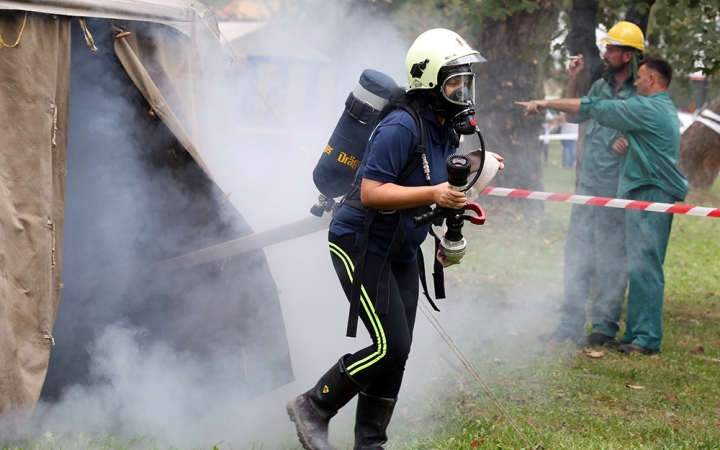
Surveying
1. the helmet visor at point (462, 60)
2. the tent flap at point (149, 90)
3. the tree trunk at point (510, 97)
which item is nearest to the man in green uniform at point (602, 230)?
the helmet visor at point (462, 60)

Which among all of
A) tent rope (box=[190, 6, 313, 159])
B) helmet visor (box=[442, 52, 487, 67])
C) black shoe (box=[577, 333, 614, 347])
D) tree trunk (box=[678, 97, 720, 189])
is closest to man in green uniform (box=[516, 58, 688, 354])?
black shoe (box=[577, 333, 614, 347])

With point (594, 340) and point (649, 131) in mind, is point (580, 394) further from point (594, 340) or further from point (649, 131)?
point (649, 131)

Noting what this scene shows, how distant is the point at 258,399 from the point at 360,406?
4.29 ft

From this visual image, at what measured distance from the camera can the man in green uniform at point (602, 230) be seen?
596 cm

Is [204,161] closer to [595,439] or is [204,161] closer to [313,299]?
[313,299]

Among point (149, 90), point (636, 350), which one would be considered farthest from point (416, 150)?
point (636, 350)

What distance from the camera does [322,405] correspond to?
3.43 m

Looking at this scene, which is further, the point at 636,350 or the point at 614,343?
the point at 614,343

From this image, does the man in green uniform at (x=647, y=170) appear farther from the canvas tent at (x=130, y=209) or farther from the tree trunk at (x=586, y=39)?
the canvas tent at (x=130, y=209)

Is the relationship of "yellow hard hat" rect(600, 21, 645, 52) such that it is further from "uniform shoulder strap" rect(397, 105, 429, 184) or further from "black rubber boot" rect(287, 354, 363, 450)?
"black rubber boot" rect(287, 354, 363, 450)

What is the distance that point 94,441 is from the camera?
3707 millimetres

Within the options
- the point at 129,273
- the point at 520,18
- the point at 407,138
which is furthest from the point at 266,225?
the point at 520,18

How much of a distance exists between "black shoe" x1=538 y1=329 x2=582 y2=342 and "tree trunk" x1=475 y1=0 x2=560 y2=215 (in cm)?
542

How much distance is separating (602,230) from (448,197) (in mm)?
3545
